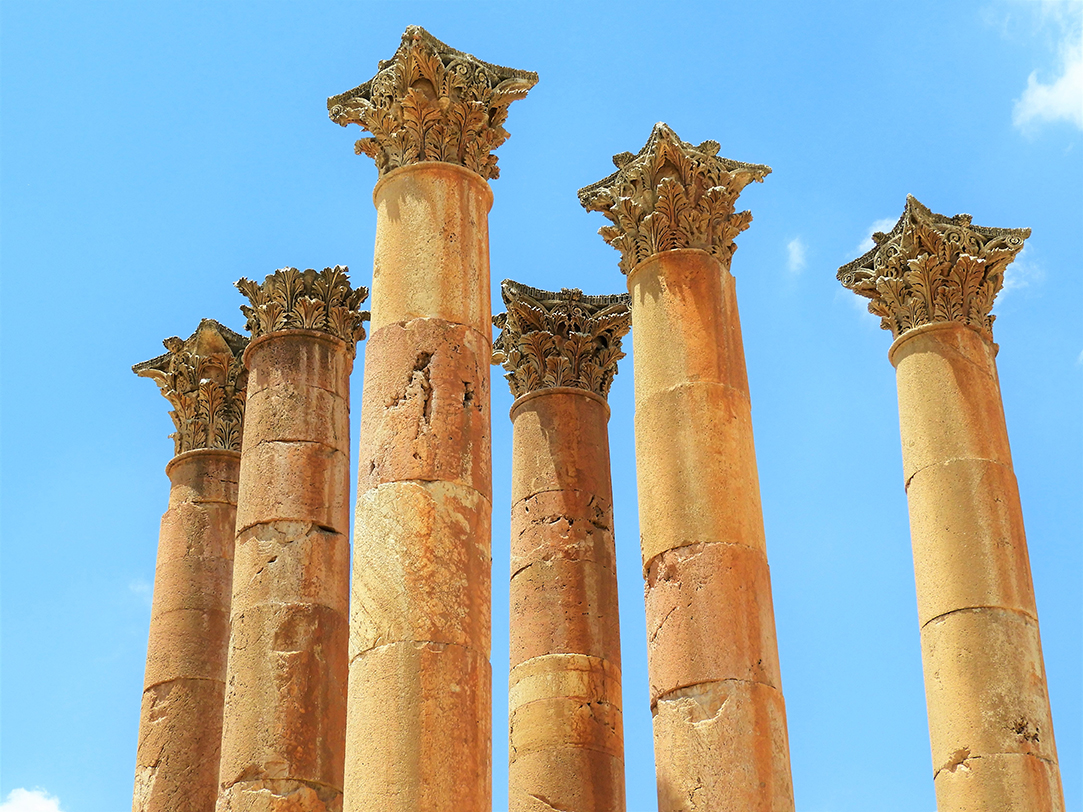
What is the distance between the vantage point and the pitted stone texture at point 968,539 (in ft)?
75.3

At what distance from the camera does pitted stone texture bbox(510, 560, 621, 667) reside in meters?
25.2

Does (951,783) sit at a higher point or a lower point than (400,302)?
lower

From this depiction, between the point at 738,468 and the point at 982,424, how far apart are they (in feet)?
20.5

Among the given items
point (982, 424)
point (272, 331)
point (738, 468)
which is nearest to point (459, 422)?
point (738, 468)

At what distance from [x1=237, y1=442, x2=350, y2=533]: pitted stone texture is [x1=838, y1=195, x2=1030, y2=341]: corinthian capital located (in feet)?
32.7

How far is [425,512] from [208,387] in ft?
40.1

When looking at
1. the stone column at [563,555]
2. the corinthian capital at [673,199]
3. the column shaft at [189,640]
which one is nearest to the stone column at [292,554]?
the column shaft at [189,640]

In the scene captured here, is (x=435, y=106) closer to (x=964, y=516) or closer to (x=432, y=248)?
(x=432, y=248)

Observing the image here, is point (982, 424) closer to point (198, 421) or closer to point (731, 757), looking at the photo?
point (731, 757)

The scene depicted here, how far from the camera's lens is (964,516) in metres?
23.5

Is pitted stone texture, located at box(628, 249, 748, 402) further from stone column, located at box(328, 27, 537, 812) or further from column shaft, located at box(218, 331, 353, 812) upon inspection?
column shaft, located at box(218, 331, 353, 812)

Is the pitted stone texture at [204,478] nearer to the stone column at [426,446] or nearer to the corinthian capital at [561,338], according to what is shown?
the corinthian capital at [561,338]

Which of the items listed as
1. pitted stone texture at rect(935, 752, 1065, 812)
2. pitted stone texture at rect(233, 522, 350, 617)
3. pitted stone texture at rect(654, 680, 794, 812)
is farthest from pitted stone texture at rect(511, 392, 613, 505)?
pitted stone texture at rect(654, 680, 794, 812)

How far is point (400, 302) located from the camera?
763 inches
